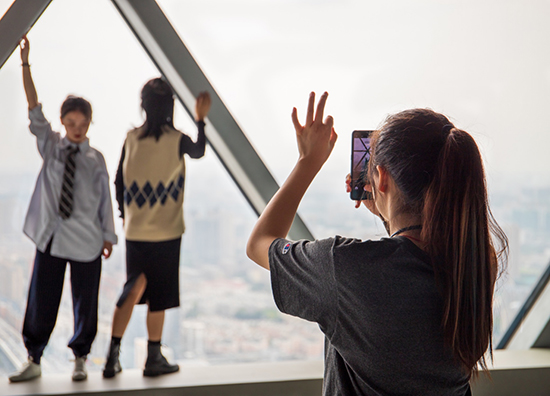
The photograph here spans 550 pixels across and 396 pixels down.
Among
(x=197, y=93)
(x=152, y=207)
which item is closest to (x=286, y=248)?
(x=152, y=207)

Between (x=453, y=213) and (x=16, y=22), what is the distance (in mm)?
1834

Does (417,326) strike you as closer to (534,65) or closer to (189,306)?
(189,306)

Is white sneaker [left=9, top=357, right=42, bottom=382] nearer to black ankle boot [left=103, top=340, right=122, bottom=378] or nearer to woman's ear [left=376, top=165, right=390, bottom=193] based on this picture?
black ankle boot [left=103, top=340, right=122, bottom=378]

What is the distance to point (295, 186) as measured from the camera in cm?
94

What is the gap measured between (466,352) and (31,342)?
178cm

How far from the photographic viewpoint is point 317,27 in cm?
228

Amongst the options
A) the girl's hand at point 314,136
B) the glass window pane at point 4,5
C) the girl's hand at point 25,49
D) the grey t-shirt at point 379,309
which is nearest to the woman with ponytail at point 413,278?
the grey t-shirt at point 379,309

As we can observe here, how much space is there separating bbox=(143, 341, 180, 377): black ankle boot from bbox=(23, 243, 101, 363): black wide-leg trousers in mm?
248

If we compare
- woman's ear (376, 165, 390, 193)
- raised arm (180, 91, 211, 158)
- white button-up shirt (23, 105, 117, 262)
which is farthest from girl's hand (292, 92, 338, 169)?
white button-up shirt (23, 105, 117, 262)

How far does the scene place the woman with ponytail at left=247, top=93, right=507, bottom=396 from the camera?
793 millimetres

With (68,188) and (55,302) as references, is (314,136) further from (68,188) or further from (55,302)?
(55,302)

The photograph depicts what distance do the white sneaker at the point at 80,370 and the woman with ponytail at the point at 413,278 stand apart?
4.75ft

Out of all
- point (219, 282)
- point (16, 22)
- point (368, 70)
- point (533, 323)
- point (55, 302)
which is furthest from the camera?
point (533, 323)

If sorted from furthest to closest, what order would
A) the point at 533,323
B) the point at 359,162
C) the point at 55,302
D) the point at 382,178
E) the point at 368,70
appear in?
the point at 533,323, the point at 368,70, the point at 55,302, the point at 359,162, the point at 382,178
